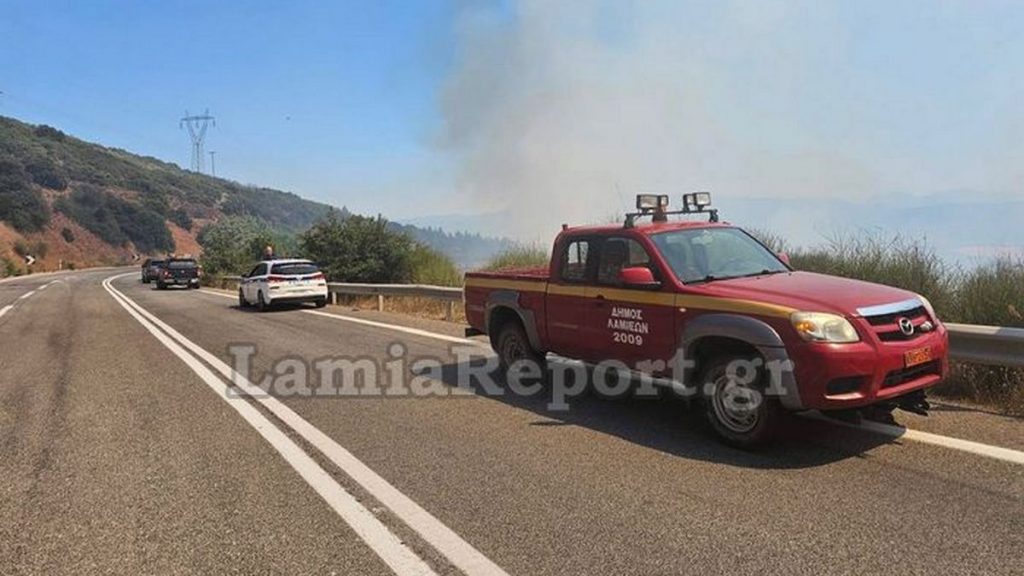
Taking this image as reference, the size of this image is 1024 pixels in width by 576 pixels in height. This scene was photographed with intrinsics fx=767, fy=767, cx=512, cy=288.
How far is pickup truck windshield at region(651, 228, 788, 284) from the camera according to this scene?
630 cm

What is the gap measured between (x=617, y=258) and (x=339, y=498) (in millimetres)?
3285

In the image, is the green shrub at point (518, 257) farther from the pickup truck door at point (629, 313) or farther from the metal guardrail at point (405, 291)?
the pickup truck door at point (629, 313)

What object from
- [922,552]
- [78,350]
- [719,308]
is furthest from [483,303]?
[78,350]

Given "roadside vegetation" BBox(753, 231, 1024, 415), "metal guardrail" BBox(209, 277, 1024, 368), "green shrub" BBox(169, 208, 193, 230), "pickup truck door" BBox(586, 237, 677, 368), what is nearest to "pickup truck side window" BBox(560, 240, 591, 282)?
"pickup truck door" BBox(586, 237, 677, 368)

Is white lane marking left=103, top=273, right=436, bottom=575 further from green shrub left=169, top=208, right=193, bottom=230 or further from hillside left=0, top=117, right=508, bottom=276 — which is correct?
green shrub left=169, top=208, right=193, bottom=230

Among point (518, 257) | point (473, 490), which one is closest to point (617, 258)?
point (473, 490)

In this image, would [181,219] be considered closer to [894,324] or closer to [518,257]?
[518,257]

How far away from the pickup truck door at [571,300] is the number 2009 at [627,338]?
0.41m

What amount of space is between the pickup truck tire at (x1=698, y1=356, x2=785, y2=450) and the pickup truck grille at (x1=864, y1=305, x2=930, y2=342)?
825 mm

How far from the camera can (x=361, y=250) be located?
25.9 meters

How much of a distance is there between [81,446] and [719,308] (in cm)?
525

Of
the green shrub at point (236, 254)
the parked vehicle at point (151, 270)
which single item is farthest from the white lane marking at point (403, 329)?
the parked vehicle at point (151, 270)

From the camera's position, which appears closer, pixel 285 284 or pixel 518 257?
pixel 518 257

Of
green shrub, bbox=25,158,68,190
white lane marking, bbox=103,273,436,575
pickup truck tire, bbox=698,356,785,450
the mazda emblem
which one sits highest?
green shrub, bbox=25,158,68,190
